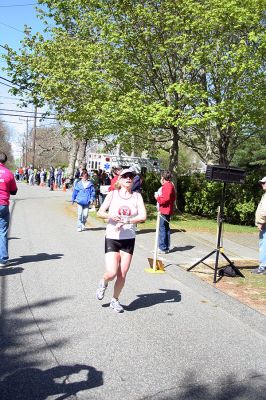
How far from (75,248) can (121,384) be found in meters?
6.54

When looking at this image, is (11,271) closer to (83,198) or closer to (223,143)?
(83,198)

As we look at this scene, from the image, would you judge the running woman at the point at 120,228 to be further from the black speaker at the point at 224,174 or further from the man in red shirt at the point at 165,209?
the man in red shirt at the point at 165,209

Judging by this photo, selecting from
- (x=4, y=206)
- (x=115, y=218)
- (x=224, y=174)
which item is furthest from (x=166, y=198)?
(x=115, y=218)

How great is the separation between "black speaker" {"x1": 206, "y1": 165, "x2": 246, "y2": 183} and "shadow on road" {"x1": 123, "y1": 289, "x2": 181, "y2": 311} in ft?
6.79

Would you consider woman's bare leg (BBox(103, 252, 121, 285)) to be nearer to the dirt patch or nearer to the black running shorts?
the black running shorts

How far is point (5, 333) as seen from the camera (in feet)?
15.9

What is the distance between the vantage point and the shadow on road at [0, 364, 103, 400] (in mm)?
3594

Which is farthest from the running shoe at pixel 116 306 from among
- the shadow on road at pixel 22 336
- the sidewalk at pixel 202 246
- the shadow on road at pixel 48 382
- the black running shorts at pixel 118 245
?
the sidewalk at pixel 202 246

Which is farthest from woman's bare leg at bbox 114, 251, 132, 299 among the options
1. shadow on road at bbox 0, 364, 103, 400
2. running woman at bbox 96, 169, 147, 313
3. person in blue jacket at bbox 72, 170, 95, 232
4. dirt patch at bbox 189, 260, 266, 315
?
person in blue jacket at bbox 72, 170, 95, 232

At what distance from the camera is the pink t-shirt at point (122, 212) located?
570cm

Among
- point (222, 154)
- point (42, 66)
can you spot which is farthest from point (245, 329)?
point (42, 66)

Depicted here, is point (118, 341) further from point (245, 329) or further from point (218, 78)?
point (218, 78)

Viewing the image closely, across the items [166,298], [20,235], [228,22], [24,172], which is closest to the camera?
[166,298]

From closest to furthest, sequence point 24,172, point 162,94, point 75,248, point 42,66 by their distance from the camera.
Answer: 1. point 75,248
2. point 162,94
3. point 42,66
4. point 24,172
